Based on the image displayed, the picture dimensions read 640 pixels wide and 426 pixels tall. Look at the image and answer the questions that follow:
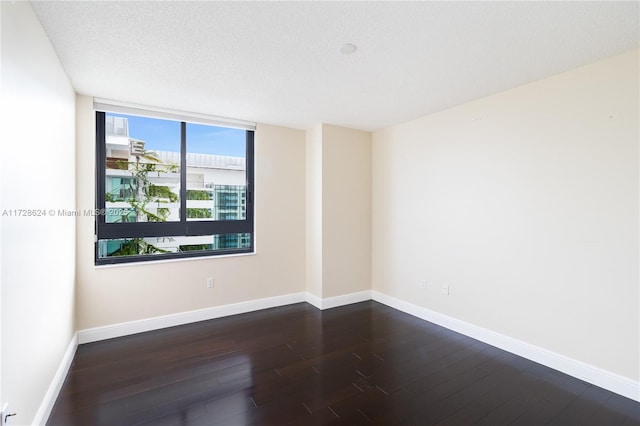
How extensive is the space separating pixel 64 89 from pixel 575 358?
456 cm

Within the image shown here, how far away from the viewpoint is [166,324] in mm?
3318

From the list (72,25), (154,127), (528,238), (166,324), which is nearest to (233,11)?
(72,25)

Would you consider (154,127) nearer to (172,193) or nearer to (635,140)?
(172,193)

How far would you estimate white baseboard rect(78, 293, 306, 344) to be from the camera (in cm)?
299

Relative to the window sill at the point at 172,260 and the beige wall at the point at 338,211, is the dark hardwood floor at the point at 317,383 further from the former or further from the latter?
the beige wall at the point at 338,211

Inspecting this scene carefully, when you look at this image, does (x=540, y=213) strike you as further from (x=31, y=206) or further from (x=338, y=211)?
(x=31, y=206)

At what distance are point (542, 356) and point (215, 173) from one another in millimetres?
3799

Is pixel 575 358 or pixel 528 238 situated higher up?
pixel 528 238

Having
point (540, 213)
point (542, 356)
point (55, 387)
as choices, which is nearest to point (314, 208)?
point (540, 213)

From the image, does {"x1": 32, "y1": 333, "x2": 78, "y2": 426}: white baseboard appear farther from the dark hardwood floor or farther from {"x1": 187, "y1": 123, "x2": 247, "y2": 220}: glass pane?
{"x1": 187, "y1": 123, "x2": 247, "y2": 220}: glass pane

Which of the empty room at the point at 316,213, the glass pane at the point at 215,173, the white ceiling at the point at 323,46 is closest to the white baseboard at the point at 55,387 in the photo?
the empty room at the point at 316,213

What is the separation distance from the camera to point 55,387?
6.85ft

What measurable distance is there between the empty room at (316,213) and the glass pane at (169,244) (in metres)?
0.03

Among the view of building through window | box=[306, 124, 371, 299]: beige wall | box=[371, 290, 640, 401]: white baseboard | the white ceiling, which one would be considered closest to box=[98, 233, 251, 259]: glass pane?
the view of building through window
